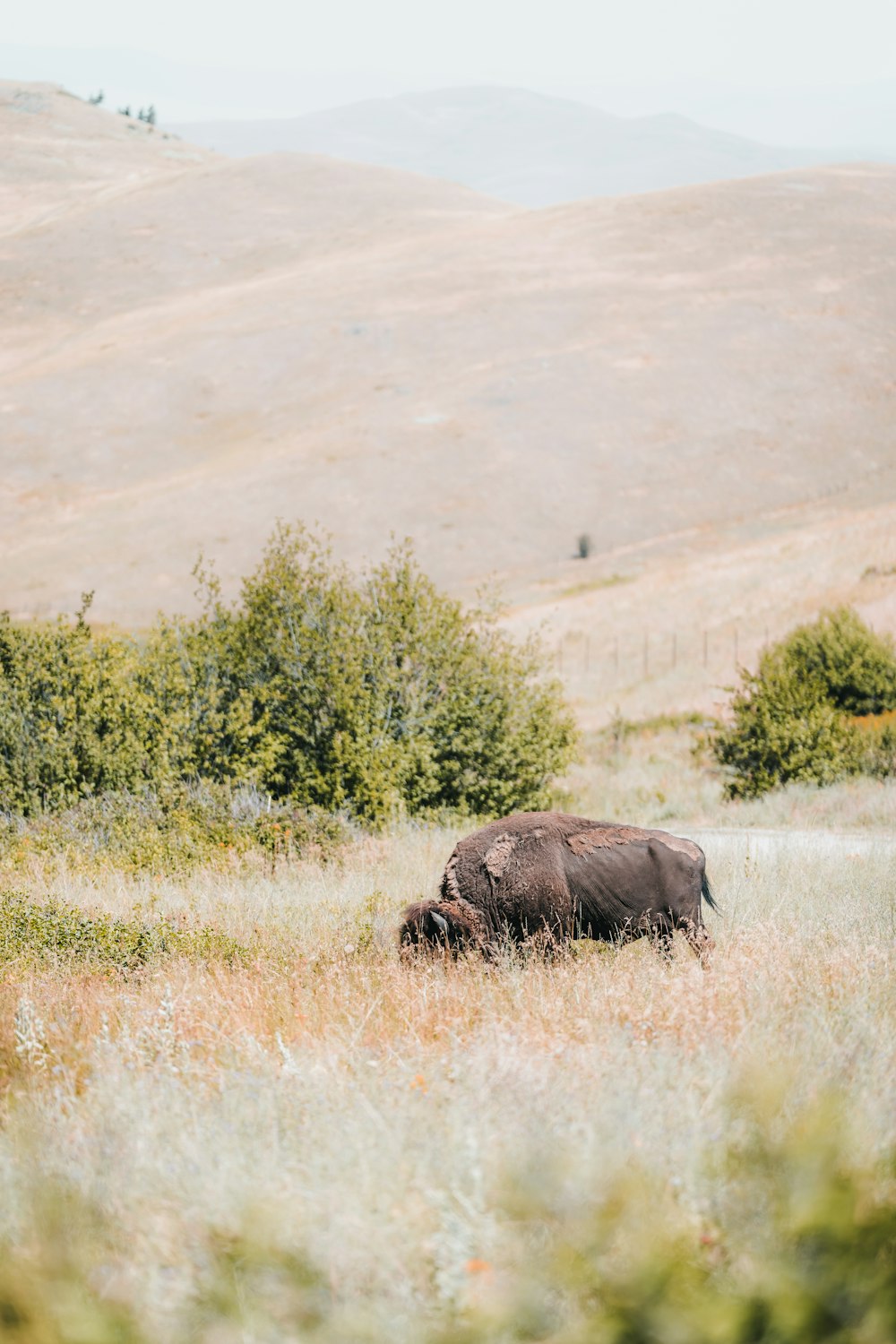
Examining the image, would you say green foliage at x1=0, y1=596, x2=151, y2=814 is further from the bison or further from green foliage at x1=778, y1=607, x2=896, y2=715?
green foliage at x1=778, y1=607, x2=896, y2=715

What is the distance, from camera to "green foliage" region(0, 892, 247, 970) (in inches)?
291

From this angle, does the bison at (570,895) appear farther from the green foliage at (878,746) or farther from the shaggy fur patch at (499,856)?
the green foliage at (878,746)

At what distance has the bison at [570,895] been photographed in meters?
6.93

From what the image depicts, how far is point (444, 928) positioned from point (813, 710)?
14115mm

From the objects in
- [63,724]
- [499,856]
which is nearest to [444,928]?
[499,856]

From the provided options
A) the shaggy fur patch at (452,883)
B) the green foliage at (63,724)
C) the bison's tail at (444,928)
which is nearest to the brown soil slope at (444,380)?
the green foliage at (63,724)

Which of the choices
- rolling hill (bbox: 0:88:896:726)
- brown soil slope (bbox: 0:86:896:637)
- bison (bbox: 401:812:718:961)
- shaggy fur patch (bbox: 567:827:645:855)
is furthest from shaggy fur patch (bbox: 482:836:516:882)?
brown soil slope (bbox: 0:86:896:637)

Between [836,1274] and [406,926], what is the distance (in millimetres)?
4108

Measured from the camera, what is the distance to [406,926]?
281 inches

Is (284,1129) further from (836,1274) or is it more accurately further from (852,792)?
(852,792)

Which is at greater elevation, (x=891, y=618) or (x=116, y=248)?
(x=116, y=248)

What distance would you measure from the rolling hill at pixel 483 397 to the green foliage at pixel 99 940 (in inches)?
920

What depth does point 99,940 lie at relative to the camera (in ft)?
25.2

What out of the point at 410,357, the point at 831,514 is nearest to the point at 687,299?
the point at 410,357
